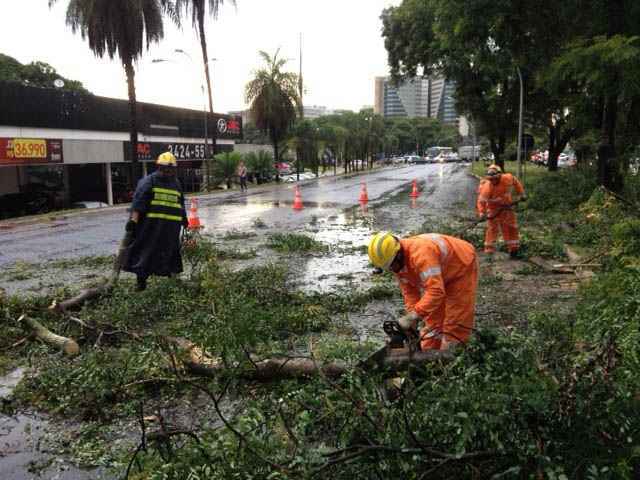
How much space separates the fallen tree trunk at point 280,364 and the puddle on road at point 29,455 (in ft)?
3.25

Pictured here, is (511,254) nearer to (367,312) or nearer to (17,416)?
(367,312)

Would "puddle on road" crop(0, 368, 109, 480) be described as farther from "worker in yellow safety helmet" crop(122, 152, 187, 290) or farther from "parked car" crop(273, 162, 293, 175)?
"parked car" crop(273, 162, 293, 175)

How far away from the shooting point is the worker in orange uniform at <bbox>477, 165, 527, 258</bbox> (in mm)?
9648

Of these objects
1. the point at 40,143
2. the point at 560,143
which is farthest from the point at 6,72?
the point at 560,143

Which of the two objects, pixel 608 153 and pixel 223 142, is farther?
pixel 223 142

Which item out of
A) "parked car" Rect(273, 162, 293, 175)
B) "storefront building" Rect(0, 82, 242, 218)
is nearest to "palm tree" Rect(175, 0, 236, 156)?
"storefront building" Rect(0, 82, 242, 218)

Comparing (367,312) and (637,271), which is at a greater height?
(637,271)

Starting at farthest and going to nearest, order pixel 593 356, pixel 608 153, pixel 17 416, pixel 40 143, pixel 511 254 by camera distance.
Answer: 1. pixel 40 143
2. pixel 608 153
3. pixel 511 254
4. pixel 17 416
5. pixel 593 356

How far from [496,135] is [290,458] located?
29.7 metres

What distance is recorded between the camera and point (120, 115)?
31.0 m

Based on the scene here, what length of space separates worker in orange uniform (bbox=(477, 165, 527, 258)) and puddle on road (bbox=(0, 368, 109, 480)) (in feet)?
24.7

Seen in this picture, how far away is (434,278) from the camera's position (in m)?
3.90

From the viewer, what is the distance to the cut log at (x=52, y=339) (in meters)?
5.05

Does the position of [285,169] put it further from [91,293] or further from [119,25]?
[91,293]
